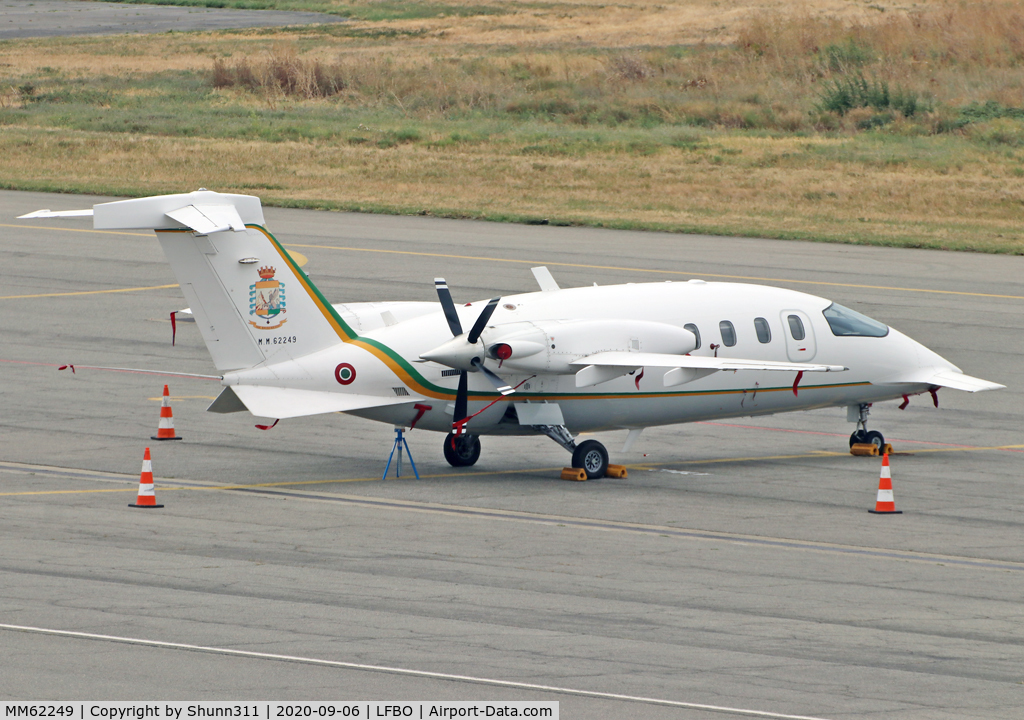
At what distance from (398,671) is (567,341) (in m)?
10.0

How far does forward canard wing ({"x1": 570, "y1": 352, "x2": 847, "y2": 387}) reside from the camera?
22.8 meters

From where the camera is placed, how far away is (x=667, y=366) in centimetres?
2286

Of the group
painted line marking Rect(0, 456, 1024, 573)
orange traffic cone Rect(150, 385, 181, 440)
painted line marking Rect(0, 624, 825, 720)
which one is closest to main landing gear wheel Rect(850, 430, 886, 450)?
painted line marking Rect(0, 456, 1024, 573)

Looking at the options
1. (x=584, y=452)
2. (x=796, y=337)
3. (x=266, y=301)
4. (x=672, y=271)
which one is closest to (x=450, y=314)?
(x=266, y=301)

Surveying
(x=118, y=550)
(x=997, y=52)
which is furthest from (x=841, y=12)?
(x=118, y=550)

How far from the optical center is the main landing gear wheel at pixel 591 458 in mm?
23984

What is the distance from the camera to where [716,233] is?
171 feet

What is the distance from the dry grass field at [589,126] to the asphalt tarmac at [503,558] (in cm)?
2133

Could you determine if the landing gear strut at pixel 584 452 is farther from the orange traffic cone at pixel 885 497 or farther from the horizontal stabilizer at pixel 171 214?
the horizontal stabilizer at pixel 171 214

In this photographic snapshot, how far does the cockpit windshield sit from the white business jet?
161 centimetres

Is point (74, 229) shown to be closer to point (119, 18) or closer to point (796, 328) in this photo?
point (796, 328)

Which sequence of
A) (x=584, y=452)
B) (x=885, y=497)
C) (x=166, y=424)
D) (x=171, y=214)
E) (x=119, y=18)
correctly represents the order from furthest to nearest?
(x=119, y=18) → (x=166, y=424) → (x=584, y=452) → (x=171, y=214) → (x=885, y=497)

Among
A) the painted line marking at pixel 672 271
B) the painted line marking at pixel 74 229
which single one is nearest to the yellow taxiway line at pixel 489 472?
the painted line marking at pixel 672 271

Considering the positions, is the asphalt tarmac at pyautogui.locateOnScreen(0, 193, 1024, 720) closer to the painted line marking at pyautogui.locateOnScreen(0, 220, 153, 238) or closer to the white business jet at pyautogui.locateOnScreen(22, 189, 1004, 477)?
the white business jet at pyautogui.locateOnScreen(22, 189, 1004, 477)
